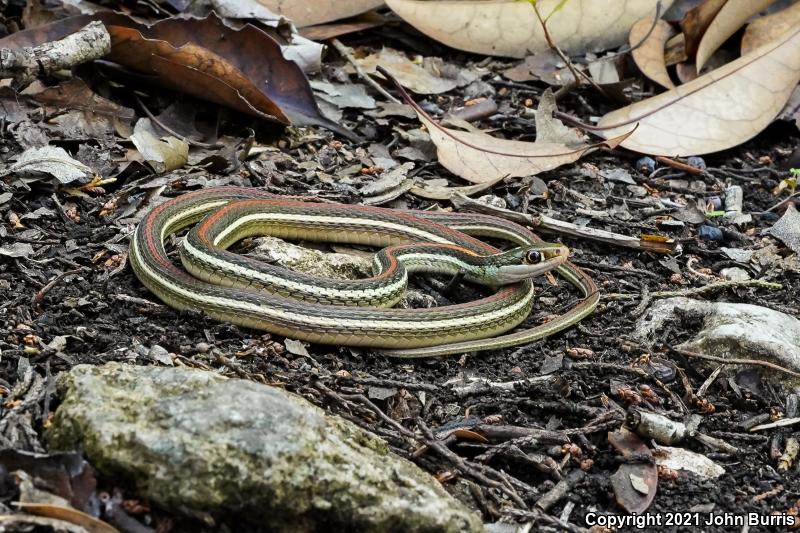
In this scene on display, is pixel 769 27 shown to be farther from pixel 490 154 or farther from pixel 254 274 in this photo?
pixel 254 274

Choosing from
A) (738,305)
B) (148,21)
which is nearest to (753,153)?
(738,305)

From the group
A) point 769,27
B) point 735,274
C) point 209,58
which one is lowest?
point 735,274

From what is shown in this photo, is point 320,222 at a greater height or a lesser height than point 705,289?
greater

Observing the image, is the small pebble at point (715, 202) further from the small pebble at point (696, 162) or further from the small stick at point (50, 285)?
the small stick at point (50, 285)

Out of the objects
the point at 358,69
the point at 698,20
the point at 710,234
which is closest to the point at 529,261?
the point at 710,234

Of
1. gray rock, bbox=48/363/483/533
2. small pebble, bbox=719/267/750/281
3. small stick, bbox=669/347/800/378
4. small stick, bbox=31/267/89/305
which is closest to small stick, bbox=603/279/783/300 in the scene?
small pebble, bbox=719/267/750/281

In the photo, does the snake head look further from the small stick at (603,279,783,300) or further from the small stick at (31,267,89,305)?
the small stick at (31,267,89,305)

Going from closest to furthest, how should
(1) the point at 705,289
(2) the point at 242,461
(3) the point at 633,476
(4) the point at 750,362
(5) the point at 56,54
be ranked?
(2) the point at 242,461, (3) the point at 633,476, (4) the point at 750,362, (1) the point at 705,289, (5) the point at 56,54

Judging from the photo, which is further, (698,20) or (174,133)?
(698,20)
